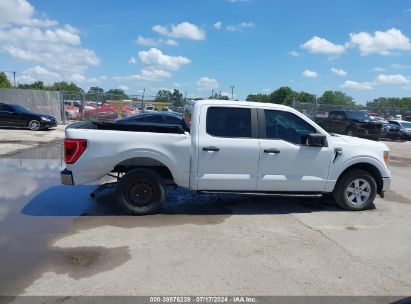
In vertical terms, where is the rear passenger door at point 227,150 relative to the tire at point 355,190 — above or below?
above

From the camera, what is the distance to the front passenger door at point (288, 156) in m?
6.85

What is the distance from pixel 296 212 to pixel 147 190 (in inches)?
103

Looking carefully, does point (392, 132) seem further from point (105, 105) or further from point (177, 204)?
point (177, 204)

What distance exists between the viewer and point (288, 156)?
688 centimetres

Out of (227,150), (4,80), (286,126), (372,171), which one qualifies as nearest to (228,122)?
(227,150)

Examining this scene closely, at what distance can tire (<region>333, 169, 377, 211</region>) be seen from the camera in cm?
729

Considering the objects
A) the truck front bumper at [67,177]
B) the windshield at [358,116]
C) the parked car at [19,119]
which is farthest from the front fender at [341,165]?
the windshield at [358,116]

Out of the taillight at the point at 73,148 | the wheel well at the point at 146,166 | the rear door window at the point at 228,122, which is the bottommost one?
the wheel well at the point at 146,166

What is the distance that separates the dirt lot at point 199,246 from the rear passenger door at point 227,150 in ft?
1.92

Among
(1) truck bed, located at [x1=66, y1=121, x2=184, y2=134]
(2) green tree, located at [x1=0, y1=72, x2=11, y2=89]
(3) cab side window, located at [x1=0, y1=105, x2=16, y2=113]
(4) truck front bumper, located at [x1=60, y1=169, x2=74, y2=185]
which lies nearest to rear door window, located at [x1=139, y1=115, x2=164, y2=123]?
(1) truck bed, located at [x1=66, y1=121, x2=184, y2=134]

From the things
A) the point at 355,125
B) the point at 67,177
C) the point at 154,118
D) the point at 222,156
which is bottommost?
the point at 67,177

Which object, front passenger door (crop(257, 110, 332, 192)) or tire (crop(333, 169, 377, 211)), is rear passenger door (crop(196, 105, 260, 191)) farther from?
tire (crop(333, 169, 377, 211))

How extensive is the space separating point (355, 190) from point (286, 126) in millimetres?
1733

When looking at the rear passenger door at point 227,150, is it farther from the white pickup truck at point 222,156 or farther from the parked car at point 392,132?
the parked car at point 392,132
